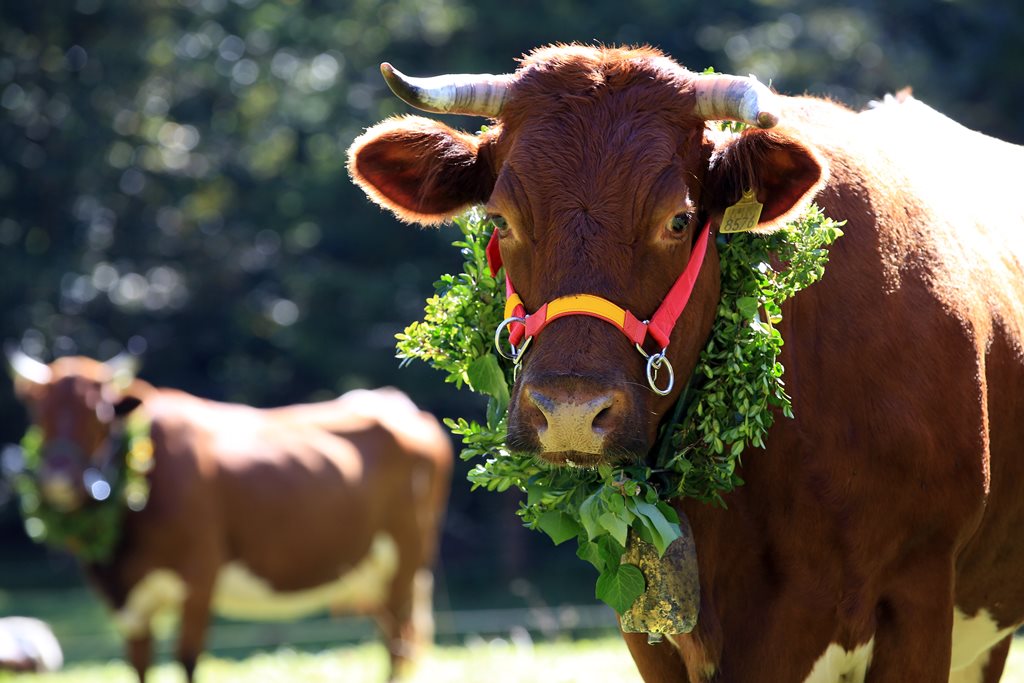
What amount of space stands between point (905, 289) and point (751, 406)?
Answer: 22.8 inches

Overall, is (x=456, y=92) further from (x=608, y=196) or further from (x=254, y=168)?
(x=254, y=168)

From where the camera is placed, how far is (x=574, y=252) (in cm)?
314

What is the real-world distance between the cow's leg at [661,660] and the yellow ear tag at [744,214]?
3.79ft

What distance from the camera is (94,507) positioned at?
9.38 metres

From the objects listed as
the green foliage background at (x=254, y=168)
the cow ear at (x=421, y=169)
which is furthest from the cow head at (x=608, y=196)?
the green foliage background at (x=254, y=168)

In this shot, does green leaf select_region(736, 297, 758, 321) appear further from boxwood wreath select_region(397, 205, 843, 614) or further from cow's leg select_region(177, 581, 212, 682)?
cow's leg select_region(177, 581, 212, 682)

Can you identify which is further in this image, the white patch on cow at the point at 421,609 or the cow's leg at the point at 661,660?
the white patch on cow at the point at 421,609

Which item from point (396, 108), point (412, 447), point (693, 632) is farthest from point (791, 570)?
point (396, 108)

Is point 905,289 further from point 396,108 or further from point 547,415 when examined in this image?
point 396,108

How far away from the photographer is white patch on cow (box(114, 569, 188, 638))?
30.8ft

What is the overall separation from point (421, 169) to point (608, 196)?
0.70 meters

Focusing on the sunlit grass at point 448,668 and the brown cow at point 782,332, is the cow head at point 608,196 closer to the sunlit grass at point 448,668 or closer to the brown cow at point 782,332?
the brown cow at point 782,332

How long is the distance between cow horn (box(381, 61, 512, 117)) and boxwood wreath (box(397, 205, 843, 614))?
27.3 inches

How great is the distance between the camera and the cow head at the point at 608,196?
3.05 m
